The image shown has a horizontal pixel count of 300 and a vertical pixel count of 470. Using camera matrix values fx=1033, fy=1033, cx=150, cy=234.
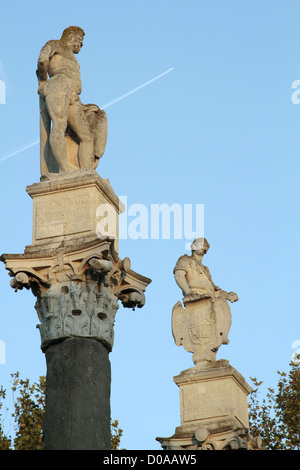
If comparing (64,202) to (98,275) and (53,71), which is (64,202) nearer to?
(98,275)

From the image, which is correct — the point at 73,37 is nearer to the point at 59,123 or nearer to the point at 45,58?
the point at 45,58

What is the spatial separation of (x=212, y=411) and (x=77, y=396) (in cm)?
676

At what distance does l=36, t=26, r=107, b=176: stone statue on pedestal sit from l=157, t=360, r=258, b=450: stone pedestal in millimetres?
5710

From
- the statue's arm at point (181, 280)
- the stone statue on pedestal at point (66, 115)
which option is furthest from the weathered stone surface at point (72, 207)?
the statue's arm at point (181, 280)

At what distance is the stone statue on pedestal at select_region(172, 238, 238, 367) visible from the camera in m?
19.6

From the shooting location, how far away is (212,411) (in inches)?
738

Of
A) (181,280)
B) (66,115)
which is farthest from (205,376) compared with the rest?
(66,115)

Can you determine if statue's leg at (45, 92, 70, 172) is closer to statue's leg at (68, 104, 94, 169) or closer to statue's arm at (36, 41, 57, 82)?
statue's leg at (68, 104, 94, 169)

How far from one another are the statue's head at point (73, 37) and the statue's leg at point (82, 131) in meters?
0.98

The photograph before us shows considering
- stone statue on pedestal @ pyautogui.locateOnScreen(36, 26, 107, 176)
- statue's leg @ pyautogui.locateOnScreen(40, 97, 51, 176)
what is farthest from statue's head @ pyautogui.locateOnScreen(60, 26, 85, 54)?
statue's leg @ pyautogui.locateOnScreen(40, 97, 51, 176)

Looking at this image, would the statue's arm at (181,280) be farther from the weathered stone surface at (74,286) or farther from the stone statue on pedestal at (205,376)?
the weathered stone surface at (74,286)

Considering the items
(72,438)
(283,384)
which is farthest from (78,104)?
Answer: (283,384)

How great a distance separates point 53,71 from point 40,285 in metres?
3.48

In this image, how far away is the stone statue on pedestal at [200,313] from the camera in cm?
1961
